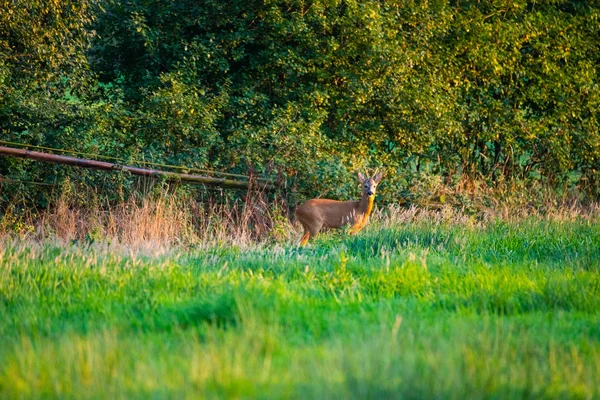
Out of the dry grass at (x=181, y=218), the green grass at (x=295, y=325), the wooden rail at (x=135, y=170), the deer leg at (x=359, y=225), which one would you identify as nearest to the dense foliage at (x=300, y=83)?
the dry grass at (x=181, y=218)

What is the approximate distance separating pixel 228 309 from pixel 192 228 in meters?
7.25

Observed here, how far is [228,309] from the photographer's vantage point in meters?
5.39

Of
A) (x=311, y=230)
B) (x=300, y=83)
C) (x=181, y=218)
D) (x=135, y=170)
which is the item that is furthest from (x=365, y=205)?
(x=300, y=83)

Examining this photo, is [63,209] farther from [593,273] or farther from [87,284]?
[593,273]

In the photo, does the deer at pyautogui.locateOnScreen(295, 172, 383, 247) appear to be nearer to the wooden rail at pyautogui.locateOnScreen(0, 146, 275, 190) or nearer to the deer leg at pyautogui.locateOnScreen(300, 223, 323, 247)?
the deer leg at pyautogui.locateOnScreen(300, 223, 323, 247)

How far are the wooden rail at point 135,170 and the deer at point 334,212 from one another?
84 centimetres

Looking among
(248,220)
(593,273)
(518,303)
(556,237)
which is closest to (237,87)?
(248,220)

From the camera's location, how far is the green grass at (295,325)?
12.9 ft

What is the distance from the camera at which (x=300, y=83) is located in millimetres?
15648

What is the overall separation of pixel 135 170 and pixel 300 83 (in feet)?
14.7

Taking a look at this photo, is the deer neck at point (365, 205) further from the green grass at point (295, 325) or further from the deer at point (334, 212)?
the green grass at point (295, 325)

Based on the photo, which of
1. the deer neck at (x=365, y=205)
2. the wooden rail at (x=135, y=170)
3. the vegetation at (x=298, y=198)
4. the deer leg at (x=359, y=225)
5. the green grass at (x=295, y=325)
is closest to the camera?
the green grass at (x=295, y=325)

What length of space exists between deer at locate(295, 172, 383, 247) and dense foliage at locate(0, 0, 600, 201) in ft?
2.76

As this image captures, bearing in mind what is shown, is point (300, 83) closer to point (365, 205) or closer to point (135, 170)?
point (365, 205)
